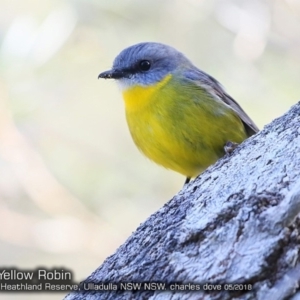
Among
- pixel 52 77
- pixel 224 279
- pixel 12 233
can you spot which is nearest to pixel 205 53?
pixel 52 77

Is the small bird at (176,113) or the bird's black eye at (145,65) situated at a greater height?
the bird's black eye at (145,65)

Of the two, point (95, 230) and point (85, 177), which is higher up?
point (85, 177)

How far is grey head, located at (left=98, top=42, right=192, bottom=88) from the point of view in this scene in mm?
4074

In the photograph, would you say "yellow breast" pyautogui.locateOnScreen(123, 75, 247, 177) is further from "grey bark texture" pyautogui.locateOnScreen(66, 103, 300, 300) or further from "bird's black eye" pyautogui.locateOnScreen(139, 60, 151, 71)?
"grey bark texture" pyautogui.locateOnScreen(66, 103, 300, 300)

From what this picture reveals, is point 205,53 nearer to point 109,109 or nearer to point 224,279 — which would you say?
point 109,109

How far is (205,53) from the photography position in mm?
6391

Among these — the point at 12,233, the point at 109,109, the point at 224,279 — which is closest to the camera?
the point at 224,279

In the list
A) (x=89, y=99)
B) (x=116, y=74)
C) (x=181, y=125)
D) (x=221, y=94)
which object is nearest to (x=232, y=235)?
(x=181, y=125)

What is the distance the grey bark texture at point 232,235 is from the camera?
195cm

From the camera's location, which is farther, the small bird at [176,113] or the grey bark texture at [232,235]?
the small bird at [176,113]

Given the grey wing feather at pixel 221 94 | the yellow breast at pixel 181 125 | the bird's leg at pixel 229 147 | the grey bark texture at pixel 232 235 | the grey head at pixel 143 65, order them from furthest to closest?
the grey head at pixel 143 65, the grey wing feather at pixel 221 94, the yellow breast at pixel 181 125, the bird's leg at pixel 229 147, the grey bark texture at pixel 232 235

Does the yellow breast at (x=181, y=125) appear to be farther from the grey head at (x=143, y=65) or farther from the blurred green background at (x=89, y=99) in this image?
the blurred green background at (x=89, y=99)

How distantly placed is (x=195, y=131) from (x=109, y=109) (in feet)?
10.2

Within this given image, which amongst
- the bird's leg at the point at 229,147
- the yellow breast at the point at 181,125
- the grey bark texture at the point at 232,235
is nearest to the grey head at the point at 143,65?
the yellow breast at the point at 181,125
